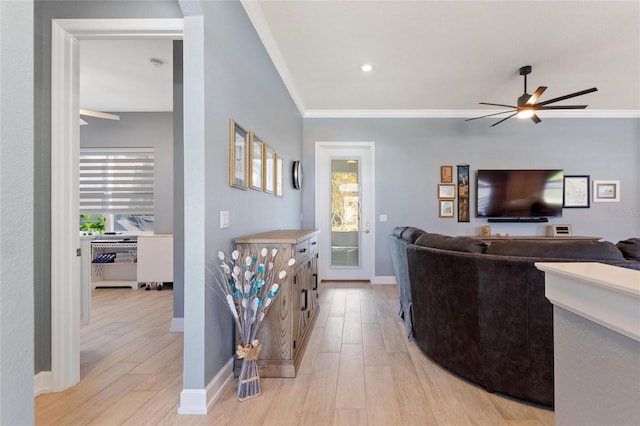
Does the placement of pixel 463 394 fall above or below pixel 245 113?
below

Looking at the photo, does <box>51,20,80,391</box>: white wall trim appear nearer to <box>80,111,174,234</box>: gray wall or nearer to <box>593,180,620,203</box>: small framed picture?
<box>80,111,174,234</box>: gray wall

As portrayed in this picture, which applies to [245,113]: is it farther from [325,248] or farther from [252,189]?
[325,248]

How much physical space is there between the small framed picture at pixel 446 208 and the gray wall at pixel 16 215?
16.8ft

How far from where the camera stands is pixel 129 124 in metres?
5.14

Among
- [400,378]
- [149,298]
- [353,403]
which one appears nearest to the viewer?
[353,403]

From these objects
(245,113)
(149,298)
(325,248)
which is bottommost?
(149,298)

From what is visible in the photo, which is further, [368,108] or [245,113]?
[368,108]

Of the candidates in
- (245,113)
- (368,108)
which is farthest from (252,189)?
(368,108)

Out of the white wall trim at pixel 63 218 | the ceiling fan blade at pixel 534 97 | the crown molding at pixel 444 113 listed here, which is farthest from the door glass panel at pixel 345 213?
the white wall trim at pixel 63 218

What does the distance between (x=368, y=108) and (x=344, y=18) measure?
2.41m

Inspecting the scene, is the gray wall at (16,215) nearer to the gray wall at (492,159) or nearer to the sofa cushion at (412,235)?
the sofa cushion at (412,235)

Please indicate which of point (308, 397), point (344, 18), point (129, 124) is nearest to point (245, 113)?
point (344, 18)

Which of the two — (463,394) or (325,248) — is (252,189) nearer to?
(463,394)

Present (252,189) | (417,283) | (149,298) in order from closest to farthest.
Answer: (417,283), (252,189), (149,298)
